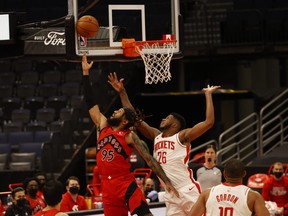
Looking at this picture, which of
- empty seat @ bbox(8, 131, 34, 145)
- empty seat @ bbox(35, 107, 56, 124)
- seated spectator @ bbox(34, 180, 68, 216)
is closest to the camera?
seated spectator @ bbox(34, 180, 68, 216)

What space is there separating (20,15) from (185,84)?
11.7 m

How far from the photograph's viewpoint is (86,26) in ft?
34.0

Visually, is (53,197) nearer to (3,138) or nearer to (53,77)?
(3,138)

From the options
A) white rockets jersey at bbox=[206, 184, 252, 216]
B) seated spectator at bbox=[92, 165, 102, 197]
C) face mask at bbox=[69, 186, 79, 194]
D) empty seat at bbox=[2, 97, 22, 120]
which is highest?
empty seat at bbox=[2, 97, 22, 120]

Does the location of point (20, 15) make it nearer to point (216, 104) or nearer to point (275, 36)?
point (275, 36)

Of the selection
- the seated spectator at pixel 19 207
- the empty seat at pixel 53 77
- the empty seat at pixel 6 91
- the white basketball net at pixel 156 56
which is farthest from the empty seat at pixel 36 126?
the white basketball net at pixel 156 56

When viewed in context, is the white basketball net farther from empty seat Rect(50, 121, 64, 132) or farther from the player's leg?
empty seat Rect(50, 121, 64, 132)

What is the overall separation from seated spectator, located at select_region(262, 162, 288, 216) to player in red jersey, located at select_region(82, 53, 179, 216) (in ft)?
15.6

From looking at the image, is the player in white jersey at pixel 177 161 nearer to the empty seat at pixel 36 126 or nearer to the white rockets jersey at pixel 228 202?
the white rockets jersey at pixel 228 202

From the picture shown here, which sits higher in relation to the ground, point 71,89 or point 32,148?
point 71,89

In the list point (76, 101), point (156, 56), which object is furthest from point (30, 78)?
point (156, 56)

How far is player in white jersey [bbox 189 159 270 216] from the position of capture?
7.64 meters

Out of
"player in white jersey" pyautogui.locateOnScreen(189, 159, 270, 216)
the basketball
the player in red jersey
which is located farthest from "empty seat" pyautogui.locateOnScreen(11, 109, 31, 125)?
"player in white jersey" pyautogui.locateOnScreen(189, 159, 270, 216)

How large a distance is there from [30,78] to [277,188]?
8610mm
